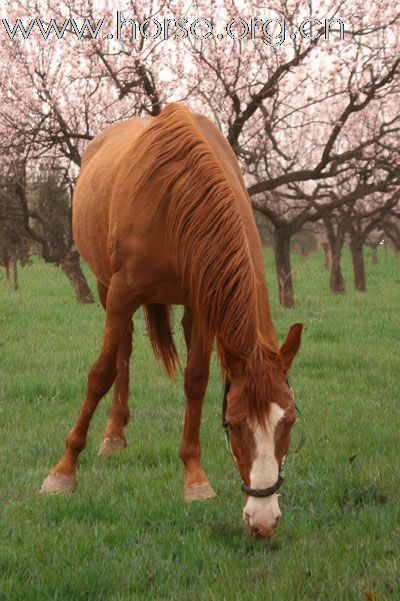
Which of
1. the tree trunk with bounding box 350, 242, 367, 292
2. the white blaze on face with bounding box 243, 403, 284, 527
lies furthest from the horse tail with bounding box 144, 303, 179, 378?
the tree trunk with bounding box 350, 242, 367, 292

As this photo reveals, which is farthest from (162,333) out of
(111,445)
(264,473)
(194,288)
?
(264,473)

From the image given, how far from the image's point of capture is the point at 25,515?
4074 mm

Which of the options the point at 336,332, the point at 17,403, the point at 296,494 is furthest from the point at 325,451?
the point at 336,332

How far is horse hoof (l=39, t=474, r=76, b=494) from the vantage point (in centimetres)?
462

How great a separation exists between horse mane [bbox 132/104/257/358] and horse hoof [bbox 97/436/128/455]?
1854 millimetres

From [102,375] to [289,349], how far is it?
1.81 metres

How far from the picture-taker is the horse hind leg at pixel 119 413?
5590 mm

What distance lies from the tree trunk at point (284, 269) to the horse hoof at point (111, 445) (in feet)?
36.5

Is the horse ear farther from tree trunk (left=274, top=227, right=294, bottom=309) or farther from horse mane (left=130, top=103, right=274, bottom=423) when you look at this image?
tree trunk (left=274, top=227, right=294, bottom=309)

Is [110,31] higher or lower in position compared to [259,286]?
higher

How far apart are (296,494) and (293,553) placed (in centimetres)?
91

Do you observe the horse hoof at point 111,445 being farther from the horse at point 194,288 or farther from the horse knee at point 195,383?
the horse knee at point 195,383

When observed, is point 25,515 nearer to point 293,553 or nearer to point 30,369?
→ point 293,553

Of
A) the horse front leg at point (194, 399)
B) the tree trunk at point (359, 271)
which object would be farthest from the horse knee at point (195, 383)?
the tree trunk at point (359, 271)
